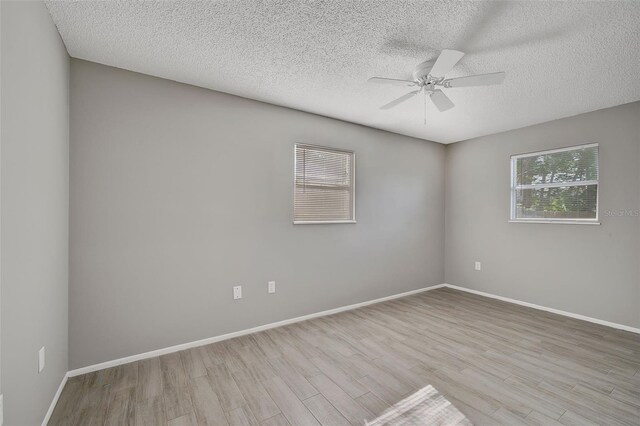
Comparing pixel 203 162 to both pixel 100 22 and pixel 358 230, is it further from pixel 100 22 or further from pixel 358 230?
pixel 358 230

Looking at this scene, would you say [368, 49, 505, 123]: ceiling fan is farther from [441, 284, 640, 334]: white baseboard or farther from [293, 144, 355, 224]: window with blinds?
[441, 284, 640, 334]: white baseboard

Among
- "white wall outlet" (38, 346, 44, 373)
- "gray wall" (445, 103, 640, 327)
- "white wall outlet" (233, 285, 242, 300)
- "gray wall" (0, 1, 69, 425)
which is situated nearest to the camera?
"gray wall" (0, 1, 69, 425)

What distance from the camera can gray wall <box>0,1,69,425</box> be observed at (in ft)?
3.96

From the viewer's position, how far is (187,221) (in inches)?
102

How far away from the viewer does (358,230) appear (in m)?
3.78

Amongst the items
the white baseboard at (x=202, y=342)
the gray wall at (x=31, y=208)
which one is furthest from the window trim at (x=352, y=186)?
the gray wall at (x=31, y=208)

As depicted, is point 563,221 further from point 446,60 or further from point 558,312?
point 446,60

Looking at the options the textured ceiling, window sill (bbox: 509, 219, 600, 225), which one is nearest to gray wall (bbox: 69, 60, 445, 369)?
the textured ceiling

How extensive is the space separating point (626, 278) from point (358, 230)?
2.91 meters

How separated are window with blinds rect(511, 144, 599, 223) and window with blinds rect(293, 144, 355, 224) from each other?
2.39 m

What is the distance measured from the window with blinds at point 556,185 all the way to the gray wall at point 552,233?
→ 0.09 meters

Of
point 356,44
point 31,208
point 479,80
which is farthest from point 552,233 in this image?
point 31,208

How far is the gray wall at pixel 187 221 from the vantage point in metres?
2.21

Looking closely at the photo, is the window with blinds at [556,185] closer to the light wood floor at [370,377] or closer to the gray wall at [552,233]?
the gray wall at [552,233]
